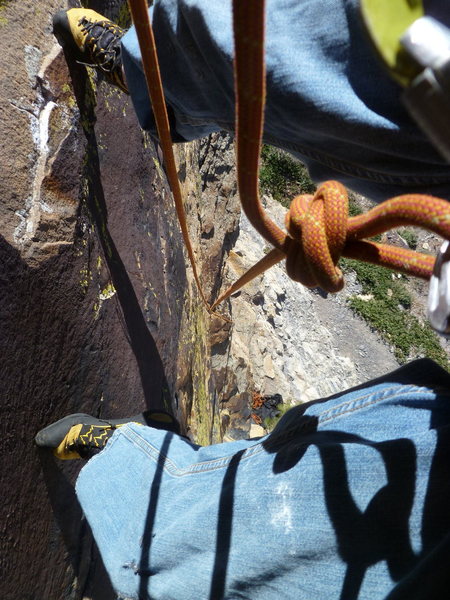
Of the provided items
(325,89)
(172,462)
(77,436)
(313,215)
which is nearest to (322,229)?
(313,215)

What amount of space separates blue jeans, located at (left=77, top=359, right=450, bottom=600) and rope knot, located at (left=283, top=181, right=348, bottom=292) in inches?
9.9

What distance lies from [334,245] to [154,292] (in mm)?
1179

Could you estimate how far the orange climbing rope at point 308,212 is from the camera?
1.69ft

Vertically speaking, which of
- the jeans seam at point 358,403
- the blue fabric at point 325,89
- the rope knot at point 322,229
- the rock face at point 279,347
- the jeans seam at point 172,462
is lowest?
the rock face at point 279,347

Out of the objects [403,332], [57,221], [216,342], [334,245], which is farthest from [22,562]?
[403,332]

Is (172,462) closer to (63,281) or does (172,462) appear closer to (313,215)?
(63,281)

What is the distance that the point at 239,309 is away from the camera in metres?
3.33

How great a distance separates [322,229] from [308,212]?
0.03 metres

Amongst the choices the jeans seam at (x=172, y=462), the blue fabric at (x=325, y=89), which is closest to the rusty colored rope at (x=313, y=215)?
the blue fabric at (x=325, y=89)

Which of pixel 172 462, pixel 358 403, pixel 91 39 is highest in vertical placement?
pixel 91 39

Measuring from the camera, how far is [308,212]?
649 mm

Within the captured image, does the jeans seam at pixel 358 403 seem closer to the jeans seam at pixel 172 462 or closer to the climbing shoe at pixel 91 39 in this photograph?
the jeans seam at pixel 172 462

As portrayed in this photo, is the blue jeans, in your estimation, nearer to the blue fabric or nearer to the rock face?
the blue fabric

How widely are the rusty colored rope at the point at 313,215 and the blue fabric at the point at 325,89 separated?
0.10 metres
